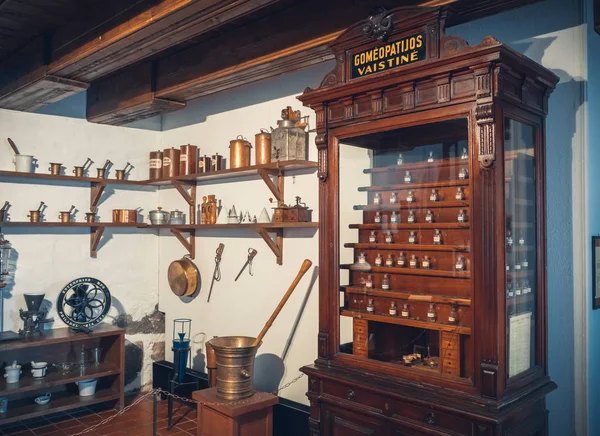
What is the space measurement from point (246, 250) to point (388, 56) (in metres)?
2.51

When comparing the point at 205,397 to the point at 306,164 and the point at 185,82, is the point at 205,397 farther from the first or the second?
the point at 185,82

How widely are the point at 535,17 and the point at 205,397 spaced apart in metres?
3.22

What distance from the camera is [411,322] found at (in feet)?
9.96

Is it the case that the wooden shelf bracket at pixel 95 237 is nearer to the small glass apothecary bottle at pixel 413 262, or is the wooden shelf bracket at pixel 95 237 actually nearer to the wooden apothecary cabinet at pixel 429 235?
the wooden apothecary cabinet at pixel 429 235

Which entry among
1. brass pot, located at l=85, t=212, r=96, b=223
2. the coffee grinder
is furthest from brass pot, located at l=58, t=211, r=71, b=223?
the coffee grinder

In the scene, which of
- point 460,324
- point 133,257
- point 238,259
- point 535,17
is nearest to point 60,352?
point 133,257

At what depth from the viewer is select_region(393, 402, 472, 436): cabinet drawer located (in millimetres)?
2639

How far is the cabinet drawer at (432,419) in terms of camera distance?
264cm

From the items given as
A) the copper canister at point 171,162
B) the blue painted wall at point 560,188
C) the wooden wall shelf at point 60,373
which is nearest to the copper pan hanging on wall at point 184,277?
the wooden wall shelf at point 60,373

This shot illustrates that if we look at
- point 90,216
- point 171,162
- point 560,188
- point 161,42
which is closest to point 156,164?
point 171,162

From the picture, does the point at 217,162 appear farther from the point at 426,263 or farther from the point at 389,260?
the point at 426,263

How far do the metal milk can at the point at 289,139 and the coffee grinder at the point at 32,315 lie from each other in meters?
2.53

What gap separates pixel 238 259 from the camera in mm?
5098

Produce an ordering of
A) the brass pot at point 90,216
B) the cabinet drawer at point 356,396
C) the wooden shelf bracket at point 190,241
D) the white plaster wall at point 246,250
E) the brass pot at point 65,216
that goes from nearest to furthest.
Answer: the cabinet drawer at point 356,396, the white plaster wall at point 246,250, the brass pot at point 65,216, the brass pot at point 90,216, the wooden shelf bracket at point 190,241
